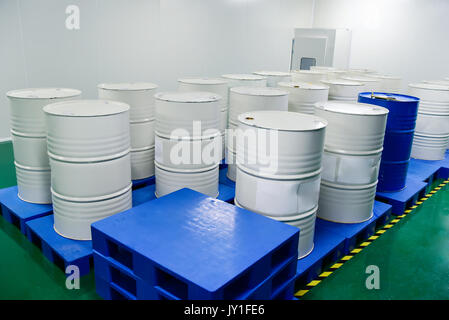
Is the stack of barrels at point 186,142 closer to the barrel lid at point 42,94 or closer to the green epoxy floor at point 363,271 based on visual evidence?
the barrel lid at point 42,94

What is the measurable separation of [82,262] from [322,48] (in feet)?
31.5

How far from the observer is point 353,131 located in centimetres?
392

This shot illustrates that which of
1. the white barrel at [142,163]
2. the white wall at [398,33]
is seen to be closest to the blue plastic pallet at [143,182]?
the white barrel at [142,163]

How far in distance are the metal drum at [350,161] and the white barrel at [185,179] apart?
4.18 ft

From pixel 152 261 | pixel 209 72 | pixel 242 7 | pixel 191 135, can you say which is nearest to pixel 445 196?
pixel 191 135

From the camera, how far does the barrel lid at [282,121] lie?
3.20 meters

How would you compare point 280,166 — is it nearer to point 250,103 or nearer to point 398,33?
point 250,103

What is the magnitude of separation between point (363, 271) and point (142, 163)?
2927mm

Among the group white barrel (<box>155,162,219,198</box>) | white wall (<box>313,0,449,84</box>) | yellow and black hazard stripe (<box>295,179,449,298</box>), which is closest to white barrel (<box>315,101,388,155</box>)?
yellow and black hazard stripe (<box>295,179,449,298</box>)

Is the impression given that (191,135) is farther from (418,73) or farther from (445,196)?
(418,73)

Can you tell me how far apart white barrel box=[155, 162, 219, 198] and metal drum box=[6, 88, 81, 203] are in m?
1.24

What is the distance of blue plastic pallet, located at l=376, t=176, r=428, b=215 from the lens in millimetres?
4969

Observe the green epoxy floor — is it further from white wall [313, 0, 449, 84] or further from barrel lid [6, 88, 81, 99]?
white wall [313, 0, 449, 84]

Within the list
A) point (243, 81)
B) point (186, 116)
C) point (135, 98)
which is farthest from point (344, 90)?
point (135, 98)
